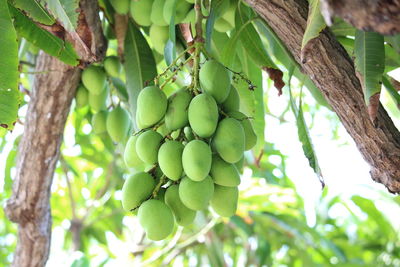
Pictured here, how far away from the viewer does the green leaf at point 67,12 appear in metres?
1.10

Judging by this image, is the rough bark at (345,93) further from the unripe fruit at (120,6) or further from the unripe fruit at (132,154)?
the unripe fruit at (120,6)

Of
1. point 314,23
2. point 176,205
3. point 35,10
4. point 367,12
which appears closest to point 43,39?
point 35,10

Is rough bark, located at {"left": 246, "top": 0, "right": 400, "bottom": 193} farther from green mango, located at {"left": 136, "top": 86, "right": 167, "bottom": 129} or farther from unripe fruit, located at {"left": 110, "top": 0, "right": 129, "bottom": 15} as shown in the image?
unripe fruit, located at {"left": 110, "top": 0, "right": 129, "bottom": 15}

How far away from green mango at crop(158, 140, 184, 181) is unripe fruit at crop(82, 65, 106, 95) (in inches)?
22.8

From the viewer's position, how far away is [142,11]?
4.64 ft

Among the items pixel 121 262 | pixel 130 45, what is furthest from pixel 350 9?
pixel 121 262

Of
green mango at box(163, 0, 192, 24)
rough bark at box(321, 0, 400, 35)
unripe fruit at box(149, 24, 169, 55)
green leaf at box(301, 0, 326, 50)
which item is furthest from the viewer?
unripe fruit at box(149, 24, 169, 55)

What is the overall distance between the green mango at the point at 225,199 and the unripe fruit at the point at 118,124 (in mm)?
555

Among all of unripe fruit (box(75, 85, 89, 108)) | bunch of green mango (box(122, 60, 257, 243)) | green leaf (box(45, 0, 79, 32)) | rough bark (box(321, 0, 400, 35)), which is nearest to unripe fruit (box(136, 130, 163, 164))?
bunch of green mango (box(122, 60, 257, 243))

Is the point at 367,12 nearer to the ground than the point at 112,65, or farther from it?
nearer to the ground

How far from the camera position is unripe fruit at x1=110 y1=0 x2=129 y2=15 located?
1.46m

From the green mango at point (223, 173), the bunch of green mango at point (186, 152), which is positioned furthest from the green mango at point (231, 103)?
the green mango at point (223, 173)

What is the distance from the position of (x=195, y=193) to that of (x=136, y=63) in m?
0.61

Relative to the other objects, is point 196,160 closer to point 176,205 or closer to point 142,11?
point 176,205
